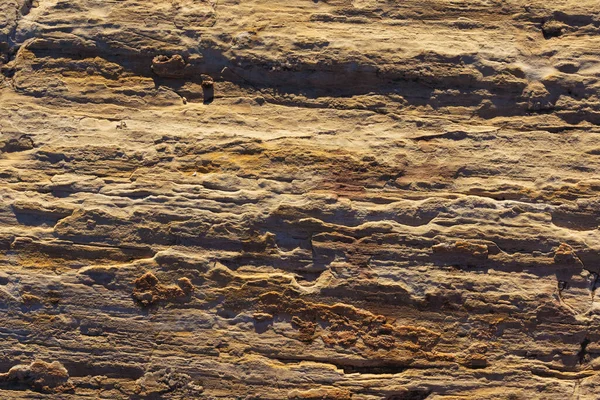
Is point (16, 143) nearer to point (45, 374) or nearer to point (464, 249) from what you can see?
point (45, 374)

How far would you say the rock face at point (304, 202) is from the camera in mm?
3746

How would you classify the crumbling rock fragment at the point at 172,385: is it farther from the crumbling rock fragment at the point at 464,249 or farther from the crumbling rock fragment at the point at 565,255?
the crumbling rock fragment at the point at 565,255

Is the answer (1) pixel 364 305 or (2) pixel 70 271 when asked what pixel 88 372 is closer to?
(2) pixel 70 271

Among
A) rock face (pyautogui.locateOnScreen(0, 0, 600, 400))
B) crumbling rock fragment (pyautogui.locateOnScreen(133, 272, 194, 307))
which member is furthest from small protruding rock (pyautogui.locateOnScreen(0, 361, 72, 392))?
crumbling rock fragment (pyautogui.locateOnScreen(133, 272, 194, 307))

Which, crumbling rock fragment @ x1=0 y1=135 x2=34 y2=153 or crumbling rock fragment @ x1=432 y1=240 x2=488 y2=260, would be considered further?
crumbling rock fragment @ x1=0 y1=135 x2=34 y2=153

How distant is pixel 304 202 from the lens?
3.79 m

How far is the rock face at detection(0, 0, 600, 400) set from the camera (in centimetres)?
375

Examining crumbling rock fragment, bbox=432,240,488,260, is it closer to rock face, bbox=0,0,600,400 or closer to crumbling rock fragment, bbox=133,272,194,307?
rock face, bbox=0,0,600,400

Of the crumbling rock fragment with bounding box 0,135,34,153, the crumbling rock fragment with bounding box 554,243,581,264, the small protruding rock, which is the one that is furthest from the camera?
the crumbling rock fragment with bounding box 0,135,34,153

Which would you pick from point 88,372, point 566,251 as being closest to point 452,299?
point 566,251

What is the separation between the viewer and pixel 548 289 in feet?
12.2

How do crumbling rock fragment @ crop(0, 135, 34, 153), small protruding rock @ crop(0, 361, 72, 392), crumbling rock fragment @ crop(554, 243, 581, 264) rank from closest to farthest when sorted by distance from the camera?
crumbling rock fragment @ crop(554, 243, 581, 264) < small protruding rock @ crop(0, 361, 72, 392) < crumbling rock fragment @ crop(0, 135, 34, 153)

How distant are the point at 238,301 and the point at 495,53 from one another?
7.87 ft

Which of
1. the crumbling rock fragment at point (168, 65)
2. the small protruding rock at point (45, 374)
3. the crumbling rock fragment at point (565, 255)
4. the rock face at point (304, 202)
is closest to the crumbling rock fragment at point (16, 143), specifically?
the rock face at point (304, 202)
